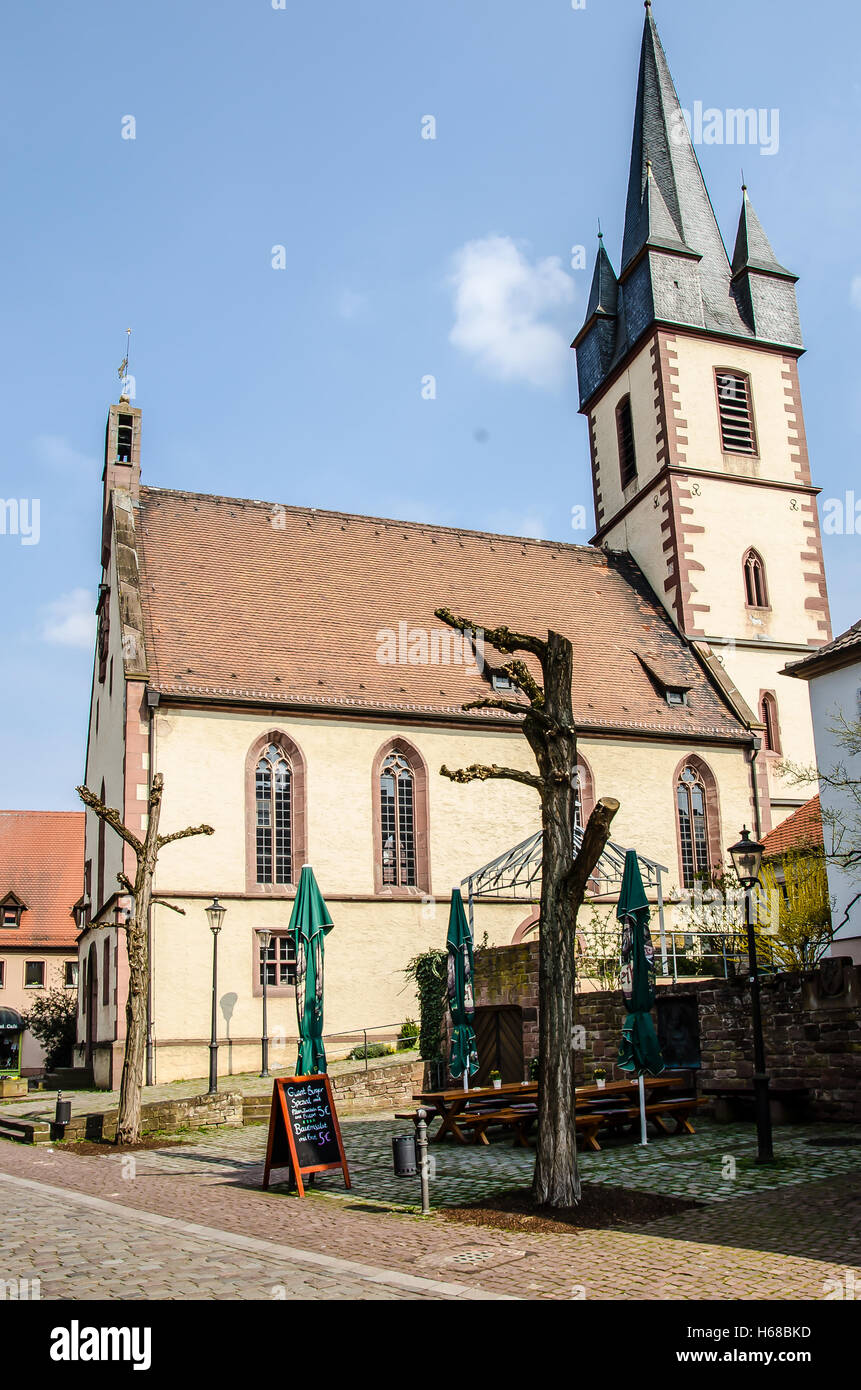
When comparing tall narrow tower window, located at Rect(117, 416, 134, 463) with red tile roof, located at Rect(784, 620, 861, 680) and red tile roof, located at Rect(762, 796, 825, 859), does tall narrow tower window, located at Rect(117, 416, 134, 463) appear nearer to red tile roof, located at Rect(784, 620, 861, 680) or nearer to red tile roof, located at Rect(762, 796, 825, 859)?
red tile roof, located at Rect(784, 620, 861, 680)

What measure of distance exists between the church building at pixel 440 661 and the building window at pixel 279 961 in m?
0.05

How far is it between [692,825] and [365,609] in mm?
9694

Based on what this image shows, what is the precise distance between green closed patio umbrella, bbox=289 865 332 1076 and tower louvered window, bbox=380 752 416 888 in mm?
11344

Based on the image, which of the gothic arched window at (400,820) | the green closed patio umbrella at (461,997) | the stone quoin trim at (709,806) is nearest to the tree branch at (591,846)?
the green closed patio umbrella at (461,997)

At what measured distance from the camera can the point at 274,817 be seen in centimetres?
2553

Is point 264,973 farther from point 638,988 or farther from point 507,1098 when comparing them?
point 638,988

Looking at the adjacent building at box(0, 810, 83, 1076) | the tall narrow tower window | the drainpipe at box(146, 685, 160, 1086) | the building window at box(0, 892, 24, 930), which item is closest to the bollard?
the drainpipe at box(146, 685, 160, 1086)

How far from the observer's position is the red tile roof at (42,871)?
1902 inches

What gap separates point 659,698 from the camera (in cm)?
3042

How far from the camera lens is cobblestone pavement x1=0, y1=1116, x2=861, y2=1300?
291 inches

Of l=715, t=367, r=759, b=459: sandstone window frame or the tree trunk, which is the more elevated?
l=715, t=367, r=759, b=459: sandstone window frame

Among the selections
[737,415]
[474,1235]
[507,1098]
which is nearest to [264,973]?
[507,1098]
